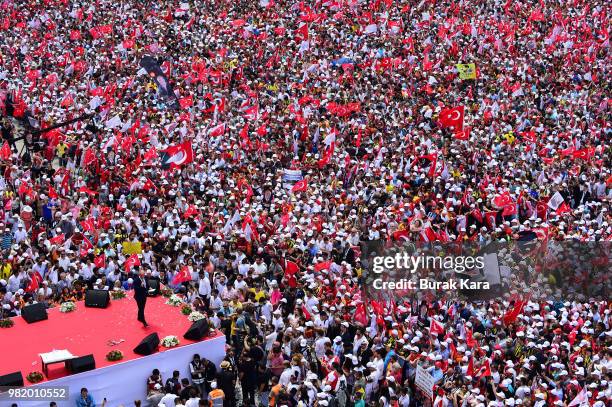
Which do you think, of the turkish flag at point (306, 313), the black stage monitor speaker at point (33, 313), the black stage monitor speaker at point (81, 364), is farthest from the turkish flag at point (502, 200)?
the black stage monitor speaker at point (81, 364)

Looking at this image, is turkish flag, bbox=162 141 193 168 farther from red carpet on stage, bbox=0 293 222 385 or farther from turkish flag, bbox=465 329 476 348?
turkish flag, bbox=465 329 476 348

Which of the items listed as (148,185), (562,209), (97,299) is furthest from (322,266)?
(562,209)

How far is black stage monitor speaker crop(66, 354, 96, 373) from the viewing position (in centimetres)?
2030

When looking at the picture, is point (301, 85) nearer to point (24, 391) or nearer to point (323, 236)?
point (323, 236)

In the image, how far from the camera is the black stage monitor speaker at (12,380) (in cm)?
1967

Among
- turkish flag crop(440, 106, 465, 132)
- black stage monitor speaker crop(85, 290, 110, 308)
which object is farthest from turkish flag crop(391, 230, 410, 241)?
black stage monitor speaker crop(85, 290, 110, 308)

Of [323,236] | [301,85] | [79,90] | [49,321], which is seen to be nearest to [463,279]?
[323,236]

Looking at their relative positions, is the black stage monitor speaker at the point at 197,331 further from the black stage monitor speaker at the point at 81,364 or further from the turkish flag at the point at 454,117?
the turkish flag at the point at 454,117

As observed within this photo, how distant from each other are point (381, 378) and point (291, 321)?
2.57 metres

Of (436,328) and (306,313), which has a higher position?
(306,313)

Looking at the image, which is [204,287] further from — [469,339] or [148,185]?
[469,339]

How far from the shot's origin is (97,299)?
22.9 meters

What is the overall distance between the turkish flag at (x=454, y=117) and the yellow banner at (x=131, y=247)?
1099 centimetres

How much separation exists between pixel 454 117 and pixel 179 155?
27.1 feet
